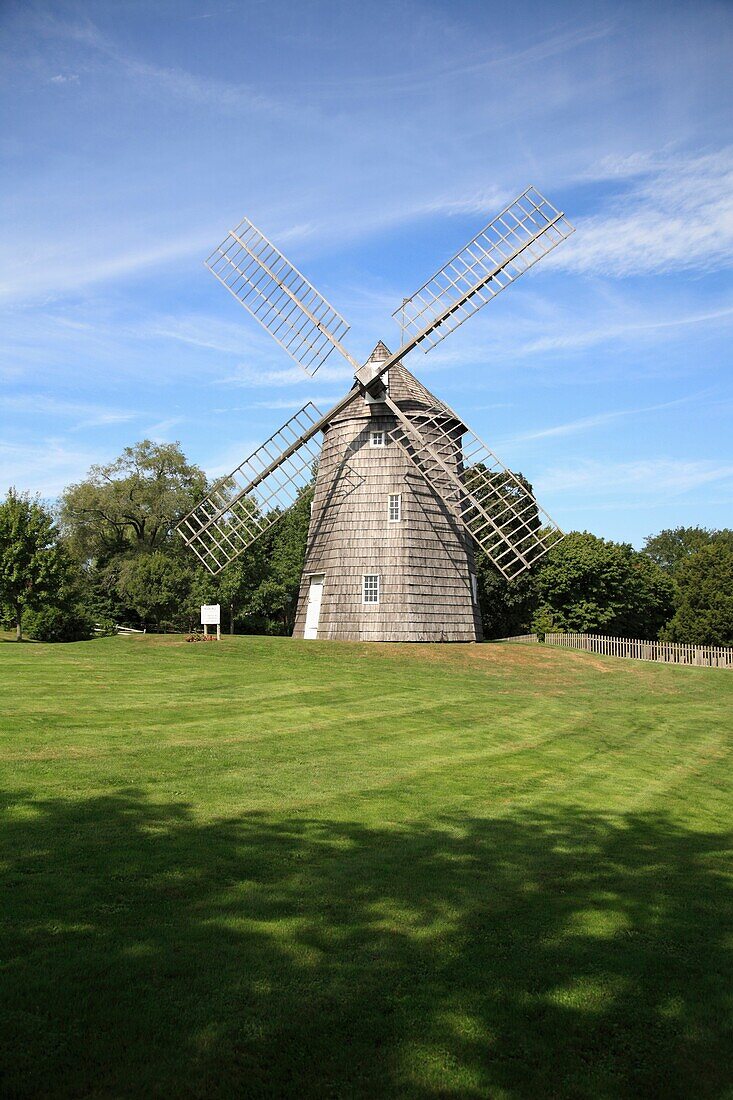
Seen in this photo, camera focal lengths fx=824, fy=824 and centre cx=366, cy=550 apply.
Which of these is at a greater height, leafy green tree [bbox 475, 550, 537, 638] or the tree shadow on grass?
leafy green tree [bbox 475, 550, 537, 638]

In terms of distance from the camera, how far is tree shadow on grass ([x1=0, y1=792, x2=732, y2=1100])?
4520 millimetres

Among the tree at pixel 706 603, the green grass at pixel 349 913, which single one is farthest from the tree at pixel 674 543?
the green grass at pixel 349 913

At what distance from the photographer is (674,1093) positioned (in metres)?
4.54

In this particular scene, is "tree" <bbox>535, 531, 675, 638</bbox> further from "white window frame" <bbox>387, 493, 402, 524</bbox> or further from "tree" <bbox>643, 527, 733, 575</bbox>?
"tree" <bbox>643, 527, 733, 575</bbox>

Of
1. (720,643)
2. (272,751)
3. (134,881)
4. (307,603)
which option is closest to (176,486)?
(307,603)

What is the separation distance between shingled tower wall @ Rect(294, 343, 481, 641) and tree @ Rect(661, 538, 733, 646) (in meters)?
26.2

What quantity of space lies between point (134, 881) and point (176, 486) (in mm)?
47610

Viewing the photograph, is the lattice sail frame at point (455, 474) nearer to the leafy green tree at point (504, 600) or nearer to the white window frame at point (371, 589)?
the white window frame at point (371, 589)

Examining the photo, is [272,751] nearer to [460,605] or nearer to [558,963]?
[558,963]

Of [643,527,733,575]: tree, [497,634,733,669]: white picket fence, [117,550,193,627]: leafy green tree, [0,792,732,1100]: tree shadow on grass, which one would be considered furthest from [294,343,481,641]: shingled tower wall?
[643,527,733,575]: tree

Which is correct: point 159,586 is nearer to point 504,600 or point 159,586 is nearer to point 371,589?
point 504,600

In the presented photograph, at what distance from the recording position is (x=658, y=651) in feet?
117

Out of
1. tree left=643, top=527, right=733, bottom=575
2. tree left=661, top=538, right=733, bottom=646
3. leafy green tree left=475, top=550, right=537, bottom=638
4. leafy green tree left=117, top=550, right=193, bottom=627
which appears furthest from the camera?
tree left=643, top=527, right=733, bottom=575

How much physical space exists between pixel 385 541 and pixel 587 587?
70.4ft
